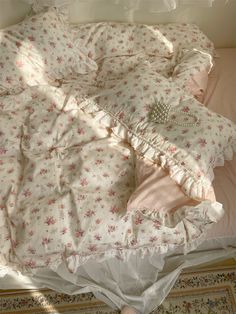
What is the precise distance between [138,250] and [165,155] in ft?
1.10

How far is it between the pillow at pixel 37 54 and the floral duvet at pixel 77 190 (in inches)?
4.5

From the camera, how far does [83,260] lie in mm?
1107

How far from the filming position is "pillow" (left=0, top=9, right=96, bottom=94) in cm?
146

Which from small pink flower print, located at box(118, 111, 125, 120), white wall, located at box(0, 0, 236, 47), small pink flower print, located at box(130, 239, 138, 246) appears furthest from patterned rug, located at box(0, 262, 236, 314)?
white wall, located at box(0, 0, 236, 47)

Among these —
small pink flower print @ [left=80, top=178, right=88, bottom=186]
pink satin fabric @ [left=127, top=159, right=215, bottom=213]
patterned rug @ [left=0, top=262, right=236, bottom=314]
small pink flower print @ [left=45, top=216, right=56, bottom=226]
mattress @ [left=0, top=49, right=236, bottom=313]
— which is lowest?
patterned rug @ [left=0, top=262, right=236, bottom=314]

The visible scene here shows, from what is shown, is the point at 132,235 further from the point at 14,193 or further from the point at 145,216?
the point at 14,193

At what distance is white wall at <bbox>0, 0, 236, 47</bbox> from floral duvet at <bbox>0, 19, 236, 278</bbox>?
522mm

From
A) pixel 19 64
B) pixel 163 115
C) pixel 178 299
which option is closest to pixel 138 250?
pixel 178 299

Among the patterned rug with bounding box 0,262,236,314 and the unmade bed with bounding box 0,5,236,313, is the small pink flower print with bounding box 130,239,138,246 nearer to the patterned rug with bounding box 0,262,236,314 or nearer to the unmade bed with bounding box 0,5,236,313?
the unmade bed with bounding box 0,5,236,313

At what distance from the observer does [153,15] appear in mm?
1732

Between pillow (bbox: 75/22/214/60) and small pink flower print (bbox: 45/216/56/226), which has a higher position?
pillow (bbox: 75/22/214/60)

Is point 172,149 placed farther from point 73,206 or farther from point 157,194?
point 73,206

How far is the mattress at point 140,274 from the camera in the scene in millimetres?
1182

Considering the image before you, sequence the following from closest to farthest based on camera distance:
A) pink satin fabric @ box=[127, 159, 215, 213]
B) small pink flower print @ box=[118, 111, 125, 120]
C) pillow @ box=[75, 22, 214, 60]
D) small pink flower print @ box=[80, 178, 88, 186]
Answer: pink satin fabric @ box=[127, 159, 215, 213] → small pink flower print @ box=[80, 178, 88, 186] → small pink flower print @ box=[118, 111, 125, 120] → pillow @ box=[75, 22, 214, 60]
